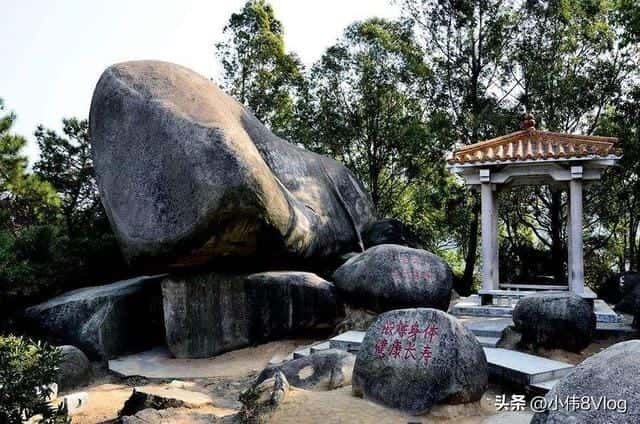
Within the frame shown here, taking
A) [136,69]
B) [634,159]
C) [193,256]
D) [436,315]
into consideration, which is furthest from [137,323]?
[634,159]

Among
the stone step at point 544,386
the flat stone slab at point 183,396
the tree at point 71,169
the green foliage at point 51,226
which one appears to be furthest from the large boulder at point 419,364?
the tree at point 71,169

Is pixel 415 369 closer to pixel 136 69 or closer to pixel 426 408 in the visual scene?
pixel 426 408

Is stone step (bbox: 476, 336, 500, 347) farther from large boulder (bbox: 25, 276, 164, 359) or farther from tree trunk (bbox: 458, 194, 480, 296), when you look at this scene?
tree trunk (bbox: 458, 194, 480, 296)

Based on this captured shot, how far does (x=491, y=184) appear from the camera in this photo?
1067cm

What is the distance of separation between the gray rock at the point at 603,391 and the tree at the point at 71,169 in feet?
43.9

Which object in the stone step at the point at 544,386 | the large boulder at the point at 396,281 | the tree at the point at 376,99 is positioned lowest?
the stone step at the point at 544,386

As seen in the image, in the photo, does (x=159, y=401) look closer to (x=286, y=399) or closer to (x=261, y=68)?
(x=286, y=399)

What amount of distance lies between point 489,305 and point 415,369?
517 centimetres

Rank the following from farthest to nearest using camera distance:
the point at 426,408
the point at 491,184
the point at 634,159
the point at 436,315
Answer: the point at 634,159 → the point at 491,184 → the point at 436,315 → the point at 426,408

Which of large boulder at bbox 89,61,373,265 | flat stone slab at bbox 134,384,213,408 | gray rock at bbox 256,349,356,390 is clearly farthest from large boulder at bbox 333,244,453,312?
flat stone slab at bbox 134,384,213,408

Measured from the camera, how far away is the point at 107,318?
9984 millimetres

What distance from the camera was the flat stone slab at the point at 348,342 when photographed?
8.41m

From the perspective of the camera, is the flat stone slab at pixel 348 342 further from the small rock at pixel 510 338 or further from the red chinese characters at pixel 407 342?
the red chinese characters at pixel 407 342

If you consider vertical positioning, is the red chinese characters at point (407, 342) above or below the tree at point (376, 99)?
below
